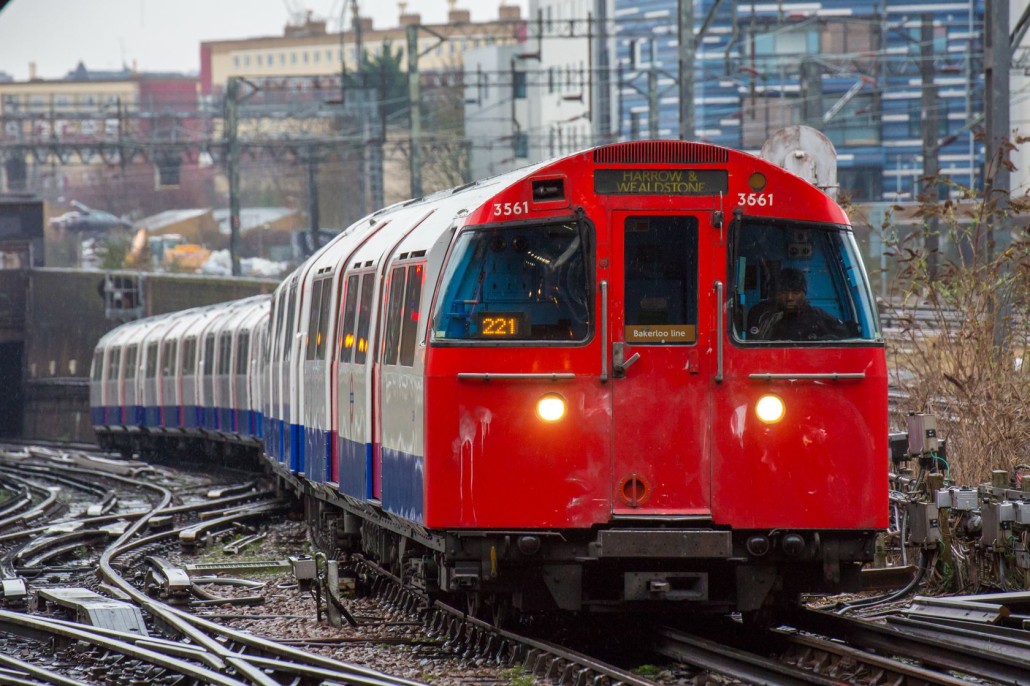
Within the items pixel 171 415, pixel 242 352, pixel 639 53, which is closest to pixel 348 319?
pixel 242 352

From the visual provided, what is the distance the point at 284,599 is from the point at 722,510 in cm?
480

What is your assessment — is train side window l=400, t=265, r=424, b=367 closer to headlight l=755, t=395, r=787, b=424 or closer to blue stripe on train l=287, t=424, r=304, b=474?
headlight l=755, t=395, r=787, b=424

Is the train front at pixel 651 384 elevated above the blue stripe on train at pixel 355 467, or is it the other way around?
the train front at pixel 651 384

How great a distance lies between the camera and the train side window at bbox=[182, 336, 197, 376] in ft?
109

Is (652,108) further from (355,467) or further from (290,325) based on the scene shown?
(355,467)

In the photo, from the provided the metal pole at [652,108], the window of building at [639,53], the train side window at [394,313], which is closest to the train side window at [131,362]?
the metal pole at [652,108]

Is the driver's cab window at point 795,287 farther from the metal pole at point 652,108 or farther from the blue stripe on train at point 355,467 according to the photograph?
the metal pole at point 652,108

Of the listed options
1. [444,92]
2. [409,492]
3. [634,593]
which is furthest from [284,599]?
[444,92]

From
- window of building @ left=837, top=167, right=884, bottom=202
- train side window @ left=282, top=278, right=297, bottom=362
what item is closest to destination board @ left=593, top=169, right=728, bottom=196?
train side window @ left=282, top=278, right=297, bottom=362

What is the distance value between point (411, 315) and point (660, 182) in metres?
1.68

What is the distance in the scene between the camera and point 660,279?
30.2 ft

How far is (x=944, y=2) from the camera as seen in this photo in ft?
192

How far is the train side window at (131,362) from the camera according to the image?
130 ft

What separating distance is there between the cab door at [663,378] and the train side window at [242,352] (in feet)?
61.7
